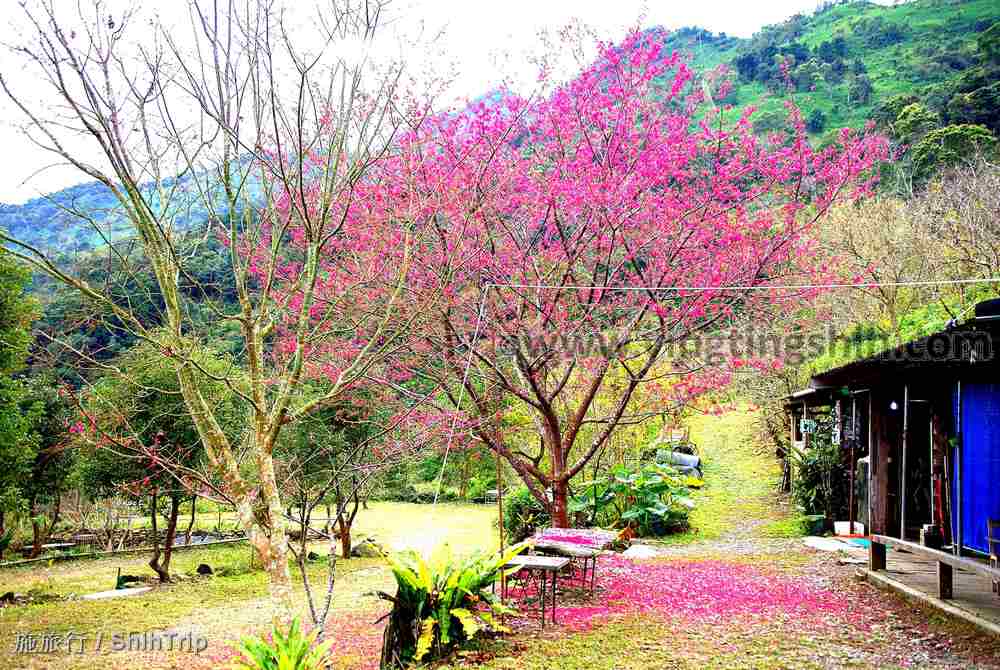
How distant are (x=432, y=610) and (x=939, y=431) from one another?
17.4 ft

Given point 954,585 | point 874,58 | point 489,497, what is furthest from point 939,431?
point 874,58

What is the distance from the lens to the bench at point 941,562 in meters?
5.72

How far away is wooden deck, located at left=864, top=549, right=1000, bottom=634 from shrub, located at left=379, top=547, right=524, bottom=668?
382 cm

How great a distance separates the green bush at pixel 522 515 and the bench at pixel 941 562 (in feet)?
16.4

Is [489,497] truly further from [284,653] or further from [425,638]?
→ [284,653]

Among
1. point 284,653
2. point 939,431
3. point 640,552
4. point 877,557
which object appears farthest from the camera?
point 640,552

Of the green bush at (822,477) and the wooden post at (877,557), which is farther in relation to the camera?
the green bush at (822,477)

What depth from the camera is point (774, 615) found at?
675 centimetres

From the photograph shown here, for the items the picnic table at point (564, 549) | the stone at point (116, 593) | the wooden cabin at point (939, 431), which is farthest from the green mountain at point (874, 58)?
the stone at point (116, 593)

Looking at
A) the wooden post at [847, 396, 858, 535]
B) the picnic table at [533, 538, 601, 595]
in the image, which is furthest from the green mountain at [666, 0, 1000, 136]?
the picnic table at [533, 538, 601, 595]

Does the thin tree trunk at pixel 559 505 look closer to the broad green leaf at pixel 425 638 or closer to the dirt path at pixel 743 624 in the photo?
the dirt path at pixel 743 624

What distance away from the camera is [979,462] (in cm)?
675

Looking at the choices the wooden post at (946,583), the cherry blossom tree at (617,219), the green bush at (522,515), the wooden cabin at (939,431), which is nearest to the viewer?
the wooden cabin at (939,431)

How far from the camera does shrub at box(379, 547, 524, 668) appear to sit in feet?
18.7
